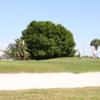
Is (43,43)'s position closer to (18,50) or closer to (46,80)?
(18,50)

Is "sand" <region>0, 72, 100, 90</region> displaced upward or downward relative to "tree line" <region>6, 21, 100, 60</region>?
downward

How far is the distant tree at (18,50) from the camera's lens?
342 feet

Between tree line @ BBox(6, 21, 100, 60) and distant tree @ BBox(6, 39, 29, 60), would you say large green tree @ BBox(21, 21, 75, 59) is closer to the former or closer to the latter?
tree line @ BBox(6, 21, 100, 60)

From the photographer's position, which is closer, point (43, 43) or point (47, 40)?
point (43, 43)

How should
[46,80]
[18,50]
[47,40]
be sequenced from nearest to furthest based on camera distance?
1. [46,80]
2. [47,40]
3. [18,50]

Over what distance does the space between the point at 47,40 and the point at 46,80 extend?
76.1 m

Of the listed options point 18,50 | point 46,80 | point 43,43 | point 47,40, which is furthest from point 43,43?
point 46,80

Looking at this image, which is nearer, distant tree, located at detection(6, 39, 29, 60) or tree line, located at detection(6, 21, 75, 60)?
tree line, located at detection(6, 21, 75, 60)

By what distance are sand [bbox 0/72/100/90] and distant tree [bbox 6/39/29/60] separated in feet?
→ 243

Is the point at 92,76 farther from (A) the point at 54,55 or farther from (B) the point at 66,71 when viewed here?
(A) the point at 54,55

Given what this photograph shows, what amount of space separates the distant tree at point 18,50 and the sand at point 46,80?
74.0 meters

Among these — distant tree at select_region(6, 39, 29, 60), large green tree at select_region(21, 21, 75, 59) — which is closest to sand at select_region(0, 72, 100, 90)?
large green tree at select_region(21, 21, 75, 59)

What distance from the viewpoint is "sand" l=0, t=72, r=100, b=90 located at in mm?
25239

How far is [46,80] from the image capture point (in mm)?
27297
